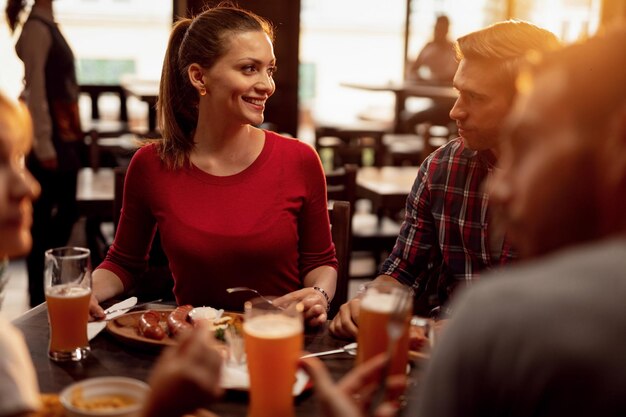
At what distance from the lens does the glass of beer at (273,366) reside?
111 centimetres

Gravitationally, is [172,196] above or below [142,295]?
above

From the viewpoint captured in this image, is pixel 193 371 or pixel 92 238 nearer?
pixel 193 371

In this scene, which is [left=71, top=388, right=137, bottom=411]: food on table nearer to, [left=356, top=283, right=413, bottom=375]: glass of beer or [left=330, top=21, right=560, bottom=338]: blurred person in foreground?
[left=356, top=283, right=413, bottom=375]: glass of beer

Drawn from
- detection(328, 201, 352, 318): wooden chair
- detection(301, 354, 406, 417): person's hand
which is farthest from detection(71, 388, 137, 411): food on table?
detection(328, 201, 352, 318): wooden chair

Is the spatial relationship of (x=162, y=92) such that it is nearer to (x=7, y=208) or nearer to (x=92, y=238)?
(x=7, y=208)

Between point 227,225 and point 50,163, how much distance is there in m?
1.84

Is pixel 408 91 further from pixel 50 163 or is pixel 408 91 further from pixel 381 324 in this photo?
pixel 381 324

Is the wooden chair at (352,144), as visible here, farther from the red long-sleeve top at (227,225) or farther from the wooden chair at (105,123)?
the red long-sleeve top at (227,225)

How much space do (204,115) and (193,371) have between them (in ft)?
4.44

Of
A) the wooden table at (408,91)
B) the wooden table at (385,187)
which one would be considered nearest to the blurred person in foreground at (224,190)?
the wooden table at (385,187)

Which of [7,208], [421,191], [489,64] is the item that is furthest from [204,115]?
[7,208]

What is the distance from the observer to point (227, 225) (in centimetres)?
194

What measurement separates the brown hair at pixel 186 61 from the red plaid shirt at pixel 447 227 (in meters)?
0.65

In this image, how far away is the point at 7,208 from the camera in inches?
33.4
